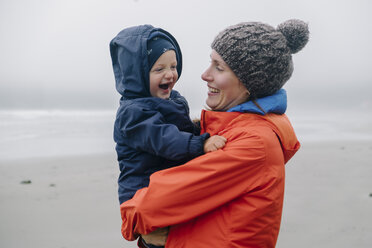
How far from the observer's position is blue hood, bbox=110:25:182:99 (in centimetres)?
210

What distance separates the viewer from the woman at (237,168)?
65.1 inches

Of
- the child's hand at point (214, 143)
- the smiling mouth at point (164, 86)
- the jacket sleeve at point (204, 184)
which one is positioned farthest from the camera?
the smiling mouth at point (164, 86)

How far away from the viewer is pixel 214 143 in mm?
1783

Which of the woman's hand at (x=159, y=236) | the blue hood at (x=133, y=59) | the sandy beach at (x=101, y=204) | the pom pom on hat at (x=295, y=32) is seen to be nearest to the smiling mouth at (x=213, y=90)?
the blue hood at (x=133, y=59)

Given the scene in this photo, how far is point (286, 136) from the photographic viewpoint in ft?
6.15

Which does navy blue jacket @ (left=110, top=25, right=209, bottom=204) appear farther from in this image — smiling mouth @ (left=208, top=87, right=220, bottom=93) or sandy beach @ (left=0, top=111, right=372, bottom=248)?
sandy beach @ (left=0, top=111, right=372, bottom=248)

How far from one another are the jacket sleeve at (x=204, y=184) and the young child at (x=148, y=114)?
0.46ft

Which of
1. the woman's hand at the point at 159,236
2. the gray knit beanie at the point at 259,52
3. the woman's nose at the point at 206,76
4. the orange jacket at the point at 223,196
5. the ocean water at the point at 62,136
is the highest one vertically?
the gray knit beanie at the point at 259,52

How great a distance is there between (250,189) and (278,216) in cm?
29

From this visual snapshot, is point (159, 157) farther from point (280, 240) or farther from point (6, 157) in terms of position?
point (6, 157)

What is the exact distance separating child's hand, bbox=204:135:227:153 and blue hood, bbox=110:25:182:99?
1.96ft

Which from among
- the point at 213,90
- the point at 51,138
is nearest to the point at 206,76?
the point at 213,90

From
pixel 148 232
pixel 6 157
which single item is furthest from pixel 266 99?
pixel 6 157

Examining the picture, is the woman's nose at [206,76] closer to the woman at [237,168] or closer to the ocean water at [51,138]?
the woman at [237,168]
